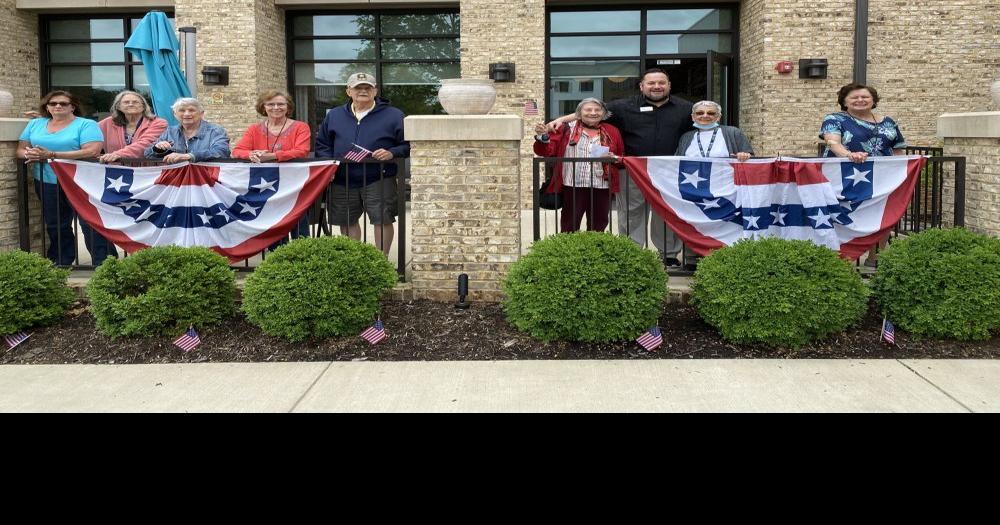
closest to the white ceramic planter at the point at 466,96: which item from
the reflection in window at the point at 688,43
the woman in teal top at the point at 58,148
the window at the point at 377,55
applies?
the woman in teal top at the point at 58,148

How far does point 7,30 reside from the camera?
15633mm

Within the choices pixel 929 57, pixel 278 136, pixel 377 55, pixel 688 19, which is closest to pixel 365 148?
pixel 278 136

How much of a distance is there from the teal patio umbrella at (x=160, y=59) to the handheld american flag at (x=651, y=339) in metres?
5.68

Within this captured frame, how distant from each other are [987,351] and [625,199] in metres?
3.01

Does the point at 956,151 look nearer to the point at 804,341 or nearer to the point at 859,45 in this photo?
the point at 804,341

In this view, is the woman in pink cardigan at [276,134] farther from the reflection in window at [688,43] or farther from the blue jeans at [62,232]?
the reflection in window at [688,43]

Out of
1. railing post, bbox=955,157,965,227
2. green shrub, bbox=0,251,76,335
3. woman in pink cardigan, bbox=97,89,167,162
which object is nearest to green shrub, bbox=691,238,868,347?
railing post, bbox=955,157,965,227

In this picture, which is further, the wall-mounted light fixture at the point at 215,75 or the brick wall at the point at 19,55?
the brick wall at the point at 19,55

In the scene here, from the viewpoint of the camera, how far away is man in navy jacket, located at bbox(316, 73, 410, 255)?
7.52 metres

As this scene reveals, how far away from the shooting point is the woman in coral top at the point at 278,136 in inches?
302

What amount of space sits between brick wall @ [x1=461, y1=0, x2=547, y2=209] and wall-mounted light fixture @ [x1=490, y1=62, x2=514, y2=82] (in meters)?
0.12

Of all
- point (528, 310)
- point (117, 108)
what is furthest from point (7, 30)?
point (528, 310)

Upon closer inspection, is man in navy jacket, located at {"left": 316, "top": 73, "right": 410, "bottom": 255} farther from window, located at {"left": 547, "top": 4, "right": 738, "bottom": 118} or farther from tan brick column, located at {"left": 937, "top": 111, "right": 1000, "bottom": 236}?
window, located at {"left": 547, "top": 4, "right": 738, "bottom": 118}
